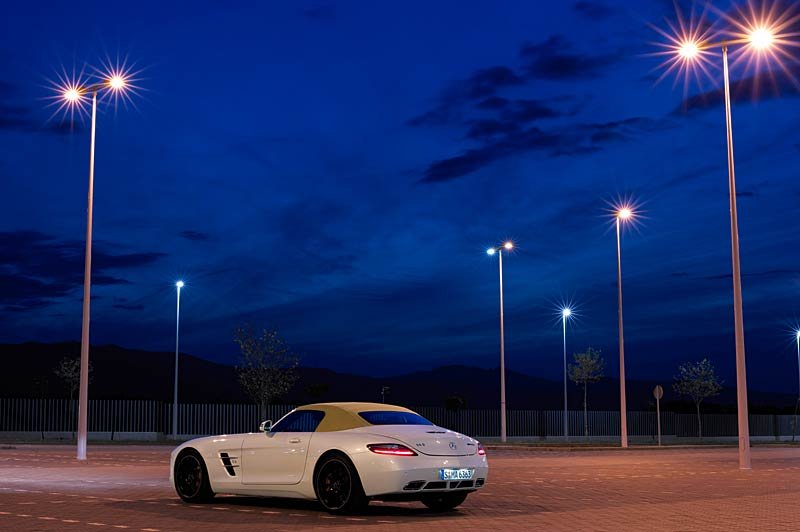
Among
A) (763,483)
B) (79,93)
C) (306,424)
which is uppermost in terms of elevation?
(79,93)

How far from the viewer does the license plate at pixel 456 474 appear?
1405 cm

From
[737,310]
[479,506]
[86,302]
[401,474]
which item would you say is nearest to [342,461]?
[401,474]

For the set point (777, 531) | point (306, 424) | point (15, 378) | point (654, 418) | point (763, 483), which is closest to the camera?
point (777, 531)

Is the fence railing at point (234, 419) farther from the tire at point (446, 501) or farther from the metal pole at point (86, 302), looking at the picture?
the tire at point (446, 501)

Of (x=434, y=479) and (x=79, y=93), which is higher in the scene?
(x=79, y=93)

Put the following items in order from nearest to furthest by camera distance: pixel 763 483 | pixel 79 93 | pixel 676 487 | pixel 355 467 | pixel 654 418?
pixel 355 467
pixel 676 487
pixel 763 483
pixel 79 93
pixel 654 418

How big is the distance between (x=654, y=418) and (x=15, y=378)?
8189 centimetres

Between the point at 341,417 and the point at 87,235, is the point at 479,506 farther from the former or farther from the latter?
the point at 87,235

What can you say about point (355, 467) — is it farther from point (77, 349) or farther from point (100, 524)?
point (77, 349)

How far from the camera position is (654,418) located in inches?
2815

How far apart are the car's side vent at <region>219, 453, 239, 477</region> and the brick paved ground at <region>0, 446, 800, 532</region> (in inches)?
18.8

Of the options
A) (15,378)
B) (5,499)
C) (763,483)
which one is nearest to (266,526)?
(5,499)

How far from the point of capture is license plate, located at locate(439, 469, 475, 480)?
46.1 ft

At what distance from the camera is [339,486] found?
558 inches
